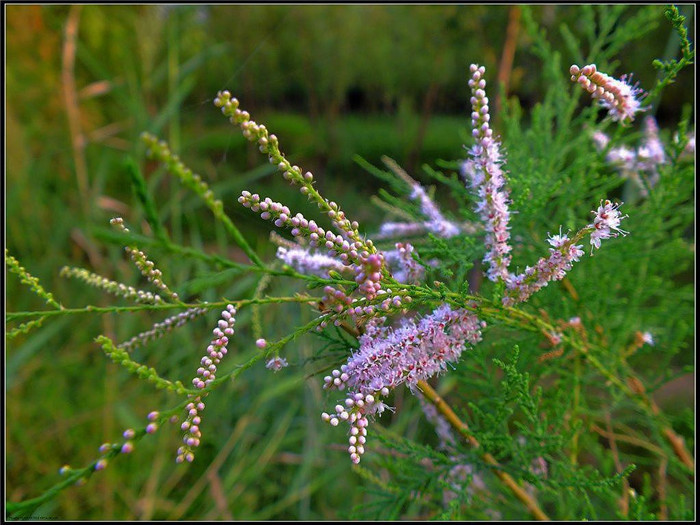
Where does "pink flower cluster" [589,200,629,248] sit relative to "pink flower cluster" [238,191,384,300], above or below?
above

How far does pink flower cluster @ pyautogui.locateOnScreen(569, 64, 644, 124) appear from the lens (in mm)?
287

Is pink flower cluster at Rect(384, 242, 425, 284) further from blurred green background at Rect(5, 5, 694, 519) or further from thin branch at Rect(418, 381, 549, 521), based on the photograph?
blurred green background at Rect(5, 5, 694, 519)

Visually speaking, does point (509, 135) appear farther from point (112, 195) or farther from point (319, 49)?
point (319, 49)

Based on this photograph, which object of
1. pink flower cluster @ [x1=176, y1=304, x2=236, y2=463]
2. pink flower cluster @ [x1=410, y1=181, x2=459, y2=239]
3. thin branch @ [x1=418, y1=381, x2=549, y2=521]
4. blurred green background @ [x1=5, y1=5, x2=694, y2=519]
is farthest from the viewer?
blurred green background @ [x1=5, y1=5, x2=694, y2=519]

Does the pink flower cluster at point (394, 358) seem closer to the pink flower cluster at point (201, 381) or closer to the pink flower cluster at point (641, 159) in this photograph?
the pink flower cluster at point (201, 381)

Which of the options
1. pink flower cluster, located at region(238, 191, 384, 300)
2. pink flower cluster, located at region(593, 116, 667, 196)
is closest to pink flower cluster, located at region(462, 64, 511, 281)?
pink flower cluster, located at region(238, 191, 384, 300)

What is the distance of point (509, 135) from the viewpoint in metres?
0.59

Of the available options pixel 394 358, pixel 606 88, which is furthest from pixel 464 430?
pixel 606 88

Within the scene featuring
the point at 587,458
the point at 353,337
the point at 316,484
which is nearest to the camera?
the point at 353,337

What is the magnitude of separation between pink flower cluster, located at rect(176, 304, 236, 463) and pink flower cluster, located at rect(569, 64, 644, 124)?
0.23m

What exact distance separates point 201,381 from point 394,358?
0.11m

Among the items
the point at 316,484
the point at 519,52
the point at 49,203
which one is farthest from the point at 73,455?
the point at 519,52

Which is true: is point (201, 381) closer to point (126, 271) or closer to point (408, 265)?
point (408, 265)

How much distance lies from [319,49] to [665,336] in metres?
3.98
